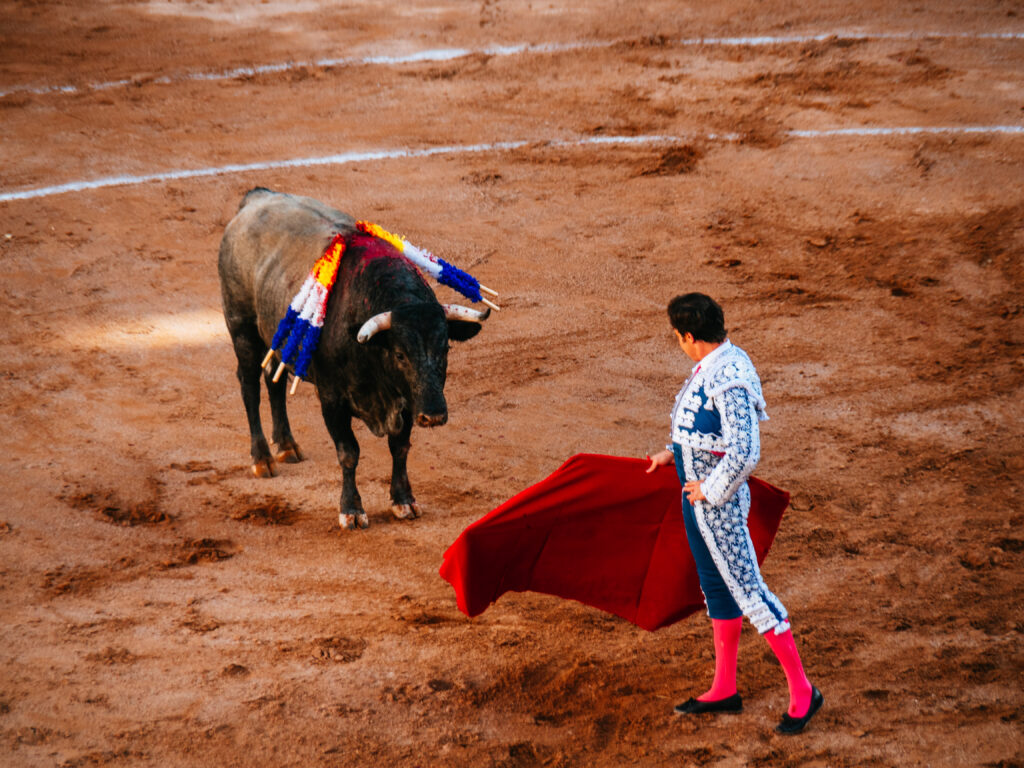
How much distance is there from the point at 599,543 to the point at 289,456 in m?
3.22

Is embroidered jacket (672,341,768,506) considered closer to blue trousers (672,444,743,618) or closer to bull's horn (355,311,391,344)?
blue trousers (672,444,743,618)

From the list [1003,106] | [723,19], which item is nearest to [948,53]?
[1003,106]

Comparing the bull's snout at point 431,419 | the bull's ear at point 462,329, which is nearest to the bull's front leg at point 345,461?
the bull's ear at point 462,329

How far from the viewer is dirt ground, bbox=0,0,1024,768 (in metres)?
4.45

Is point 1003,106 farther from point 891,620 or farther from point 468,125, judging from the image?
point 891,620

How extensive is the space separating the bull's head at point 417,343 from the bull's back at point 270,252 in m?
0.94

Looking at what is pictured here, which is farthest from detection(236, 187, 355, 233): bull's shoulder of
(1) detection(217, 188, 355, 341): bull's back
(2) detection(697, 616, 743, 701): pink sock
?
(2) detection(697, 616, 743, 701): pink sock

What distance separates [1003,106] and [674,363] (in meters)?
6.73

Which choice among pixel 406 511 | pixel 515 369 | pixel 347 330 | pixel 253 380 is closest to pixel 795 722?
pixel 406 511

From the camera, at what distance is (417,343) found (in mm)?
5590

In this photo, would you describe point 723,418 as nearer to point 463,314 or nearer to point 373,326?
point 373,326

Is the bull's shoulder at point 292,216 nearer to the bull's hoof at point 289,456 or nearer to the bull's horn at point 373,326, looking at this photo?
the bull's horn at point 373,326

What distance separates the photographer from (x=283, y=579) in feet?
18.5

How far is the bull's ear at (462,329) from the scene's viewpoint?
242 inches
